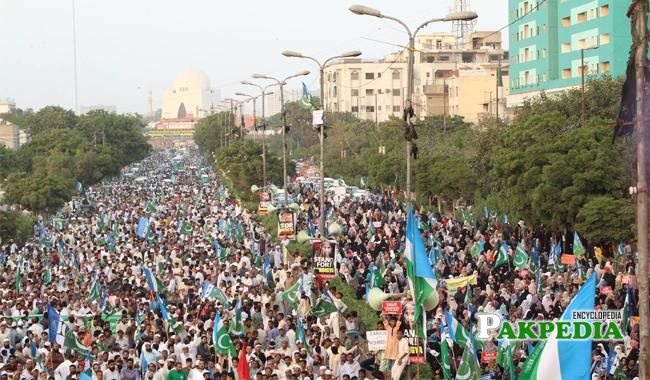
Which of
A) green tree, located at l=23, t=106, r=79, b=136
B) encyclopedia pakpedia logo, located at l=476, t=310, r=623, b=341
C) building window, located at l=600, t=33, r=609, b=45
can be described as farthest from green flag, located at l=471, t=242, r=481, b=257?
green tree, located at l=23, t=106, r=79, b=136

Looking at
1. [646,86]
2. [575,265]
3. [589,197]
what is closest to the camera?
[646,86]

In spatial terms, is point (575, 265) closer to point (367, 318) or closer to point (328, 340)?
point (367, 318)

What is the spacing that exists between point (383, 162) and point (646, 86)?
1740 inches

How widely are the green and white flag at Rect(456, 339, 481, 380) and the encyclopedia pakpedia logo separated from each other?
2.34m

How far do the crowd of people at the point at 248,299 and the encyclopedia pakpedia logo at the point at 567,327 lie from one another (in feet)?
7.60

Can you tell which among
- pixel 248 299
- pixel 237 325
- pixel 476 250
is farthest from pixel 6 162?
pixel 237 325

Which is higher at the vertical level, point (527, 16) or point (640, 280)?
point (527, 16)

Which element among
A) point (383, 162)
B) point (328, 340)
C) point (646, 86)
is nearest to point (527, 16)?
point (383, 162)

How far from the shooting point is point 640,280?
10492 millimetres

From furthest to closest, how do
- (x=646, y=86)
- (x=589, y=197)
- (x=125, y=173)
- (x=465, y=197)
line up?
(x=125, y=173)
(x=465, y=197)
(x=589, y=197)
(x=646, y=86)

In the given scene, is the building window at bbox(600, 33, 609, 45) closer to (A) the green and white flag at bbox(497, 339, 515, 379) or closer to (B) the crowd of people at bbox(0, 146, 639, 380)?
(B) the crowd of people at bbox(0, 146, 639, 380)

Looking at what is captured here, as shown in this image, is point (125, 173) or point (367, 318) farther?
point (125, 173)

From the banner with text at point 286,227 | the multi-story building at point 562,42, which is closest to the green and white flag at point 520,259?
the banner with text at point 286,227

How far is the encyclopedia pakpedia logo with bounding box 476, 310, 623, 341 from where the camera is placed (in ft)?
36.2
